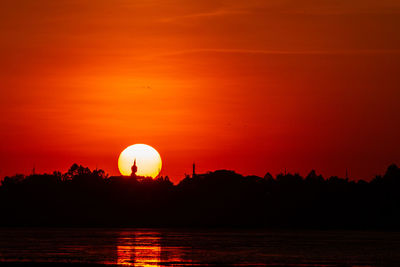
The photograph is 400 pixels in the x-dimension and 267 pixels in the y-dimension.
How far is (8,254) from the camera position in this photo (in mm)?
94812

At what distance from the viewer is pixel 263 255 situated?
331ft

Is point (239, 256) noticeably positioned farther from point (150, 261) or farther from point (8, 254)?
point (8, 254)

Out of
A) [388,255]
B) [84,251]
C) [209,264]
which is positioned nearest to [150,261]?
[209,264]

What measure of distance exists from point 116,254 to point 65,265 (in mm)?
19699

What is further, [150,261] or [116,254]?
[116,254]

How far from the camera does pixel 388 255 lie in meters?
103

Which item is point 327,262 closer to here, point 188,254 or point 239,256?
point 239,256

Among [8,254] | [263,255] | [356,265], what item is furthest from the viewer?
[263,255]

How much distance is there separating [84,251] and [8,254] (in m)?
12.7

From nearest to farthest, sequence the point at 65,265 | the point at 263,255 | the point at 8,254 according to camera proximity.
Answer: the point at 65,265 → the point at 8,254 → the point at 263,255

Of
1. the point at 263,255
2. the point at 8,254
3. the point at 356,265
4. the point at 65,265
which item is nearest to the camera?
the point at 65,265

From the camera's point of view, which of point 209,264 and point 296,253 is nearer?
point 209,264

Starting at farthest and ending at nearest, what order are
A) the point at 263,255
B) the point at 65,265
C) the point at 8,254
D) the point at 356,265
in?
1. the point at 263,255
2. the point at 8,254
3. the point at 356,265
4. the point at 65,265

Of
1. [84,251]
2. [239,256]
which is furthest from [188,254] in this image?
[84,251]
